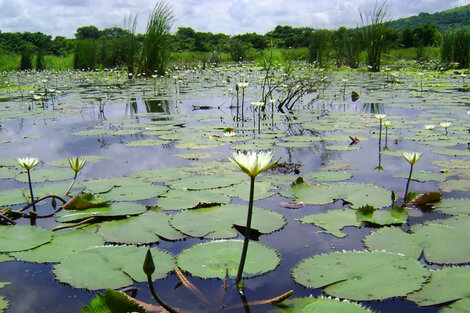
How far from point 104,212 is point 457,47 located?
12749mm

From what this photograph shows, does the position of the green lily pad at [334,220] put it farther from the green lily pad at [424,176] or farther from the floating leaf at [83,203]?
the floating leaf at [83,203]

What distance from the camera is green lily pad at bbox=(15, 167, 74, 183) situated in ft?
8.02

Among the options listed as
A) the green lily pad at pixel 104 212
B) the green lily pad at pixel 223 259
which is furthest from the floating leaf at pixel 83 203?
the green lily pad at pixel 223 259

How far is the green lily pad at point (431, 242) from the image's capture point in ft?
4.73

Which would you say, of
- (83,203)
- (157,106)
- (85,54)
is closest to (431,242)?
(83,203)

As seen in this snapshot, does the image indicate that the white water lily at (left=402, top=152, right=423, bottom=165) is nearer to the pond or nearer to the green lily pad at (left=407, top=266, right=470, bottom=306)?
the pond

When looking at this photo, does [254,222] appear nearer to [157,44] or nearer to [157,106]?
[157,106]

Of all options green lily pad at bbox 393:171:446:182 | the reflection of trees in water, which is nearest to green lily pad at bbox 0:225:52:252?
green lily pad at bbox 393:171:446:182

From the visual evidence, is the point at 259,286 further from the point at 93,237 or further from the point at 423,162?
the point at 423,162

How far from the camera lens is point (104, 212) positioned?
1.90 meters

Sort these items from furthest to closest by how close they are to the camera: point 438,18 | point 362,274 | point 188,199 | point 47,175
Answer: point 438,18 < point 47,175 < point 188,199 < point 362,274

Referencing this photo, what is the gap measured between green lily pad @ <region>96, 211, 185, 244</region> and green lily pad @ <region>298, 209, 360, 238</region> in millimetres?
545

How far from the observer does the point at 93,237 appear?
166cm

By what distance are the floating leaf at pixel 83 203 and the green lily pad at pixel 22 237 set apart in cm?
24
